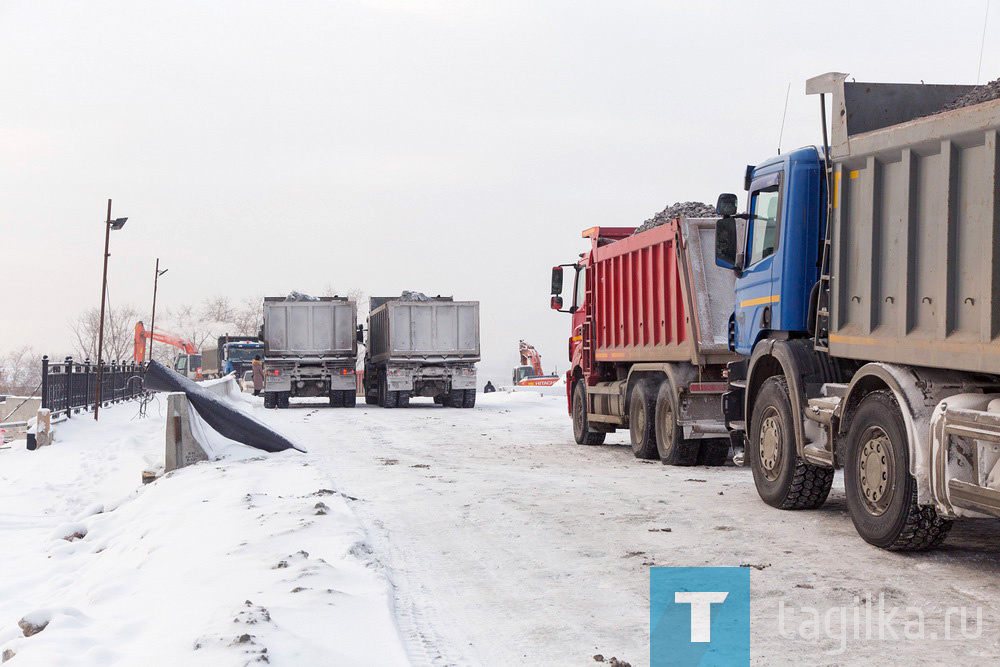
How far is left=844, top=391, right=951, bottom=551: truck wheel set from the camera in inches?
255

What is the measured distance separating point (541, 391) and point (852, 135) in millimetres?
31368

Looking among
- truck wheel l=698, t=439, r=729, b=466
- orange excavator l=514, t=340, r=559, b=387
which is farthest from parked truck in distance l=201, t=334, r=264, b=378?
truck wheel l=698, t=439, r=729, b=466

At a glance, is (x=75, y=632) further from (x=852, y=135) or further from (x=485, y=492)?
(x=852, y=135)

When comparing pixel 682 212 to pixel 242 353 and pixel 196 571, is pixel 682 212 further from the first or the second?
pixel 242 353

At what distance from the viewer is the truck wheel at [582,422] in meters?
16.5

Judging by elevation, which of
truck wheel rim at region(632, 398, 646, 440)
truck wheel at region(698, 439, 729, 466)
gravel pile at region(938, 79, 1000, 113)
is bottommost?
truck wheel at region(698, 439, 729, 466)

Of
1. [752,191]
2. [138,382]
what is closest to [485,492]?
[752,191]

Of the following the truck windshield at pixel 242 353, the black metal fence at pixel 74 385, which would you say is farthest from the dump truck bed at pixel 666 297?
the truck windshield at pixel 242 353

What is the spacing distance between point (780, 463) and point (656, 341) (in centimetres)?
463

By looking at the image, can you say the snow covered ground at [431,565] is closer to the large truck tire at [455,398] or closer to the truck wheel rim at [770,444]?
the truck wheel rim at [770,444]

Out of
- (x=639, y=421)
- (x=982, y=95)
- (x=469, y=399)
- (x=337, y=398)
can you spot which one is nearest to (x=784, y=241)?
(x=982, y=95)

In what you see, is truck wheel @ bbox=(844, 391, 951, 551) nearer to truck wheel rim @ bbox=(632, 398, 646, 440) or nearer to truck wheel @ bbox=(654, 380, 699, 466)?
truck wheel @ bbox=(654, 380, 699, 466)

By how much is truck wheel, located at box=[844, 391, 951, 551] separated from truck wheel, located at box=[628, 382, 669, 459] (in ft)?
20.0

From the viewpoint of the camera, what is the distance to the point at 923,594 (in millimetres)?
5656
